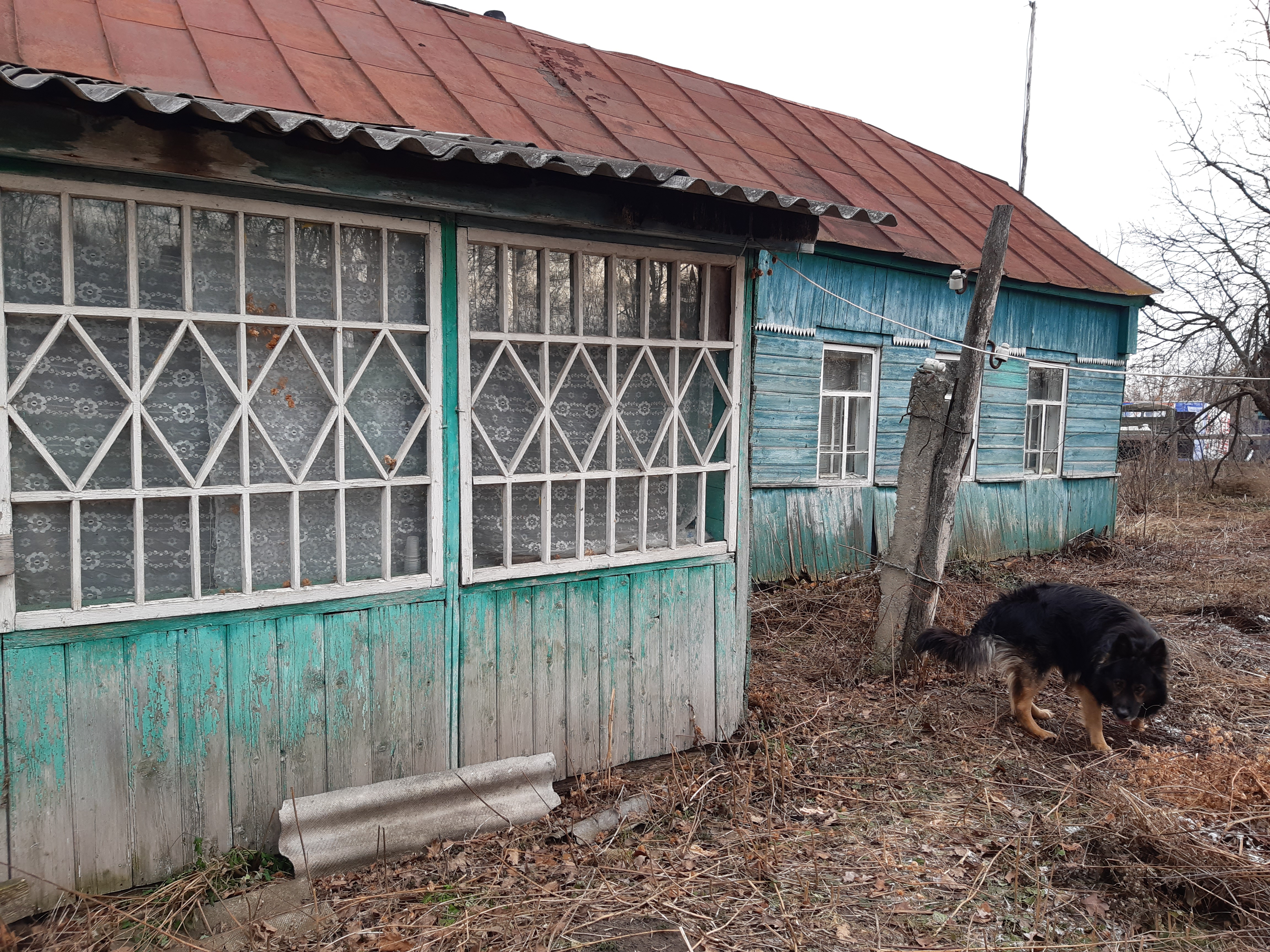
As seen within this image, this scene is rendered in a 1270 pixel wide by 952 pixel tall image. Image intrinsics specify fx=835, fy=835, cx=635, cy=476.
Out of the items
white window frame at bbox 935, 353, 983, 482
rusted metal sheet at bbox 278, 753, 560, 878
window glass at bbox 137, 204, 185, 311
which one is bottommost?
rusted metal sheet at bbox 278, 753, 560, 878

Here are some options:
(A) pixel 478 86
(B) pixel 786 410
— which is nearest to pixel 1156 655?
(B) pixel 786 410

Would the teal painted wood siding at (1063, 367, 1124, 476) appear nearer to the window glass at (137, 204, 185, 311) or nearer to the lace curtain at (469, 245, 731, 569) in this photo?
the lace curtain at (469, 245, 731, 569)

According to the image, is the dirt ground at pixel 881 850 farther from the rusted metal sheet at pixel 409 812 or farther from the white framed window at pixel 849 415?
the white framed window at pixel 849 415

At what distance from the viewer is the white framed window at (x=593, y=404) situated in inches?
156

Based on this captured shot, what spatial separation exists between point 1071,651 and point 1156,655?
437 mm

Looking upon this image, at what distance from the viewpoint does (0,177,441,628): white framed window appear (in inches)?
120

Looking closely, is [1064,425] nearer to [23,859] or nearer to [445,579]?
[445,579]

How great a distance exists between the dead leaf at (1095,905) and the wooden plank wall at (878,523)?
4749 millimetres

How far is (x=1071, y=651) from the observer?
487 cm

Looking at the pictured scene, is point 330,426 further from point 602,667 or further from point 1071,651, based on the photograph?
point 1071,651

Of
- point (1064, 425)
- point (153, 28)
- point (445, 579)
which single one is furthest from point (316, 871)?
point (1064, 425)

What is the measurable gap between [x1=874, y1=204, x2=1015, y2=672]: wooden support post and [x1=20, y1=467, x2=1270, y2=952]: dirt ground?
36cm

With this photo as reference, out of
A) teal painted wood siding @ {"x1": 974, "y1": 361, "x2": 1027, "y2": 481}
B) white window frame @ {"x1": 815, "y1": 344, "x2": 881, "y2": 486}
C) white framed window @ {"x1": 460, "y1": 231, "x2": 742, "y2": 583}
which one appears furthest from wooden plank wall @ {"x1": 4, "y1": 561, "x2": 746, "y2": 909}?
teal painted wood siding @ {"x1": 974, "y1": 361, "x2": 1027, "y2": 481}

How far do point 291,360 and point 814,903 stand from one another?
10.1 ft
